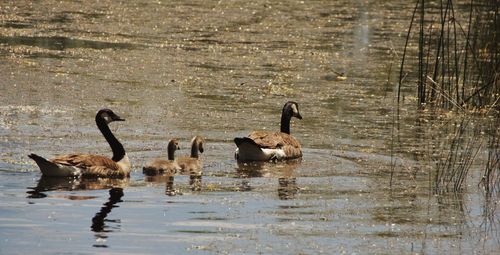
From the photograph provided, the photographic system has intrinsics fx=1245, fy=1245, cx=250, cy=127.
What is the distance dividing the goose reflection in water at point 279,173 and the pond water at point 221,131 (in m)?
0.04

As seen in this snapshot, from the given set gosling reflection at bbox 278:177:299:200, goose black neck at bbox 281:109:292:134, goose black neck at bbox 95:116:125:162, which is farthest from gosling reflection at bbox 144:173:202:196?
goose black neck at bbox 281:109:292:134

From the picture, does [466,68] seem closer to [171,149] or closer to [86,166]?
[171,149]

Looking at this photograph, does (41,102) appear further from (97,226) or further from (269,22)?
(269,22)

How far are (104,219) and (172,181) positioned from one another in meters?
2.06

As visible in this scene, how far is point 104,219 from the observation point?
30.2 ft

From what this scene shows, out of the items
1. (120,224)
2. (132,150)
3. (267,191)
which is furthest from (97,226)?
(132,150)

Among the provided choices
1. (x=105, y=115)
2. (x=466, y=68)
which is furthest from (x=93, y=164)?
(x=466, y=68)

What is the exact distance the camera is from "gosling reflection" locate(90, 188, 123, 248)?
861 centimetres

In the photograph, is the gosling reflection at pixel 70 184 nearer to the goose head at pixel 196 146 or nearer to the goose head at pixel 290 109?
the goose head at pixel 196 146

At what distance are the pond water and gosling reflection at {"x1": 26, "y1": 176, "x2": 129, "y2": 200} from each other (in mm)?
27

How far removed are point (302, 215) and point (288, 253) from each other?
125 cm

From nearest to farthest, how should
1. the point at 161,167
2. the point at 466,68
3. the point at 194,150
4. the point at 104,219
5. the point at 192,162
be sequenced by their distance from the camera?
the point at 104,219 < the point at 161,167 < the point at 192,162 < the point at 194,150 < the point at 466,68

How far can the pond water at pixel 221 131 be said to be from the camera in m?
8.95

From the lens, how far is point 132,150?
12.6 meters
